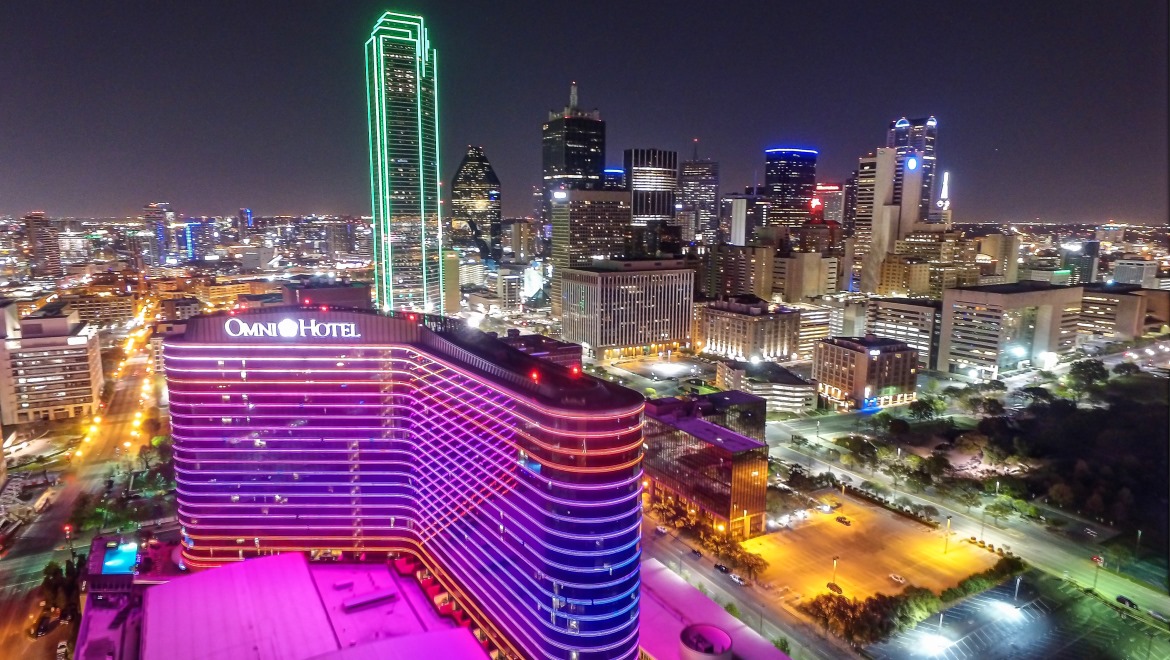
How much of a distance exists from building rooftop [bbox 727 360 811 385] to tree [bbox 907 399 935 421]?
38.6ft

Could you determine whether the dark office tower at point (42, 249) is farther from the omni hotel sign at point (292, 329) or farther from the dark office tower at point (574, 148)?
the omni hotel sign at point (292, 329)

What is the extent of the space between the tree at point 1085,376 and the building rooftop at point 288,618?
279ft

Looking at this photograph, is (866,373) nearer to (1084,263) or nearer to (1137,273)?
(1137,273)

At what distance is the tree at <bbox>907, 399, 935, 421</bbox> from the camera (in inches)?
2931

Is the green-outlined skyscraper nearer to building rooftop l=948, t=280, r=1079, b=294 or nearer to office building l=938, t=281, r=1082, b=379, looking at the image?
office building l=938, t=281, r=1082, b=379

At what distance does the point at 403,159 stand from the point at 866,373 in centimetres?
7513

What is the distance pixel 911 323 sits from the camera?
99.5 metres

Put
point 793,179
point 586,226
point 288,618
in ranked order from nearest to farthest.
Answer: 1. point 288,618
2. point 586,226
3. point 793,179

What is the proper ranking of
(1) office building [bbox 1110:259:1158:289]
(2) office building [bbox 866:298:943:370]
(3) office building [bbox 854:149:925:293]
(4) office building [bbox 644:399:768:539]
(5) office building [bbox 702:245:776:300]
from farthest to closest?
(3) office building [bbox 854:149:925:293], (1) office building [bbox 1110:259:1158:289], (5) office building [bbox 702:245:776:300], (2) office building [bbox 866:298:943:370], (4) office building [bbox 644:399:768:539]

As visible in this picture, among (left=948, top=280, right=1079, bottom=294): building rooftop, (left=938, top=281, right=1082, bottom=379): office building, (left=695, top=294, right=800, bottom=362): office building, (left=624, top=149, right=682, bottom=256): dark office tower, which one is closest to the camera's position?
(left=938, top=281, right=1082, bottom=379): office building

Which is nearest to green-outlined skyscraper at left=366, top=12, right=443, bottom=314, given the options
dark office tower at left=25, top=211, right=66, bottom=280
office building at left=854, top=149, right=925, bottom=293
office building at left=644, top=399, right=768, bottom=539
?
office building at left=644, top=399, right=768, bottom=539

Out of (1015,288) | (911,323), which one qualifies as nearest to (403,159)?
(911,323)

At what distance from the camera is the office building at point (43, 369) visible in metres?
72.0

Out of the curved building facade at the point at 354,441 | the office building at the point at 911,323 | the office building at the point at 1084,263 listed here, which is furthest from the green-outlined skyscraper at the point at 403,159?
the office building at the point at 1084,263
